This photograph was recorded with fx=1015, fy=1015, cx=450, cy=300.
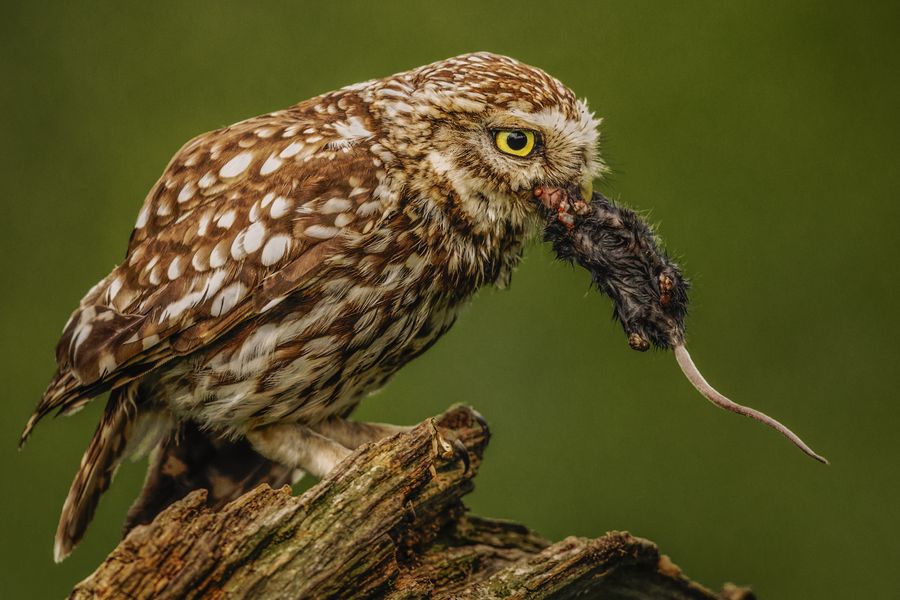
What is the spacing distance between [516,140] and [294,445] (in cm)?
73

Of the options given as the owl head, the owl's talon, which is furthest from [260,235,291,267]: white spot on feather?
Answer: the owl's talon

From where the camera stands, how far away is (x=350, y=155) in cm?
186

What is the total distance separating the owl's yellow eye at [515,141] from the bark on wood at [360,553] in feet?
1.73

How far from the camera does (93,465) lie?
1.97 metres

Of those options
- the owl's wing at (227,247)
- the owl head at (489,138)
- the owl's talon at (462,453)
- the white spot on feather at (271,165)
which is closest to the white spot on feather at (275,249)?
the owl's wing at (227,247)

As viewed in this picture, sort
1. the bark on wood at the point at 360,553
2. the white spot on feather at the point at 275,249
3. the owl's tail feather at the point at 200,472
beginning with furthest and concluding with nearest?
the owl's tail feather at the point at 200,472 → the white spot on feather at the point at 275,249 → the bark on wood at the point at 360,553

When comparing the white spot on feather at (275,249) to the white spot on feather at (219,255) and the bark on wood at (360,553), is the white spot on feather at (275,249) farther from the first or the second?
the bark on wood at (360,553)

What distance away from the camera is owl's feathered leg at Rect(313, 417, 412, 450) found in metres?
2.14

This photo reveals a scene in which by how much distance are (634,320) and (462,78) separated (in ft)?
1.79

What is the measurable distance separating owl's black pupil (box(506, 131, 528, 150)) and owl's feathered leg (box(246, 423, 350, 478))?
2.20 ft

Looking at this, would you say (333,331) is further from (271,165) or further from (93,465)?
(93,465)

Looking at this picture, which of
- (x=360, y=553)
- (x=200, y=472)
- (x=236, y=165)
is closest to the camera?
(x=360, y=553)

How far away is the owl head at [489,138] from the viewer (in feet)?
6.01

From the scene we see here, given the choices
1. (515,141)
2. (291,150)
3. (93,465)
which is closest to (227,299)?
(291,150)
